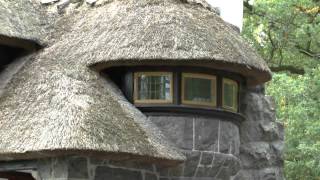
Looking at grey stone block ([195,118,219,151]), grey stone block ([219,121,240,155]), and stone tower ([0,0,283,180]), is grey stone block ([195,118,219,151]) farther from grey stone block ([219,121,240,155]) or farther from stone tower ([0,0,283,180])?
grey stone block ([219,121,240,155])

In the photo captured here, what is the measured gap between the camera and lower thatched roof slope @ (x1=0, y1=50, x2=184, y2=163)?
752cm

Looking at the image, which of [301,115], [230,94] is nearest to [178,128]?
[230,94]

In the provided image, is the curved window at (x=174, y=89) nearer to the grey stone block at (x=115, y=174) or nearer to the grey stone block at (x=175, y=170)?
the grey stone block at (x=175, y=170)

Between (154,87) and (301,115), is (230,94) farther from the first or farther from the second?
(301,115)

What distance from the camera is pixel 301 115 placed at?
14.3 m

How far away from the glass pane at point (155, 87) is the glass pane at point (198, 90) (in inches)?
9.3

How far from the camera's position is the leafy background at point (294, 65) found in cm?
1430

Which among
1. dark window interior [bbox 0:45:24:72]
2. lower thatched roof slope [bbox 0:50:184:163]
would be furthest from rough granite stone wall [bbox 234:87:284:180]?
dark window interior [bbox 0:45:24:72]

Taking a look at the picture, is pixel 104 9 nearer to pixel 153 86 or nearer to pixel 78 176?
pixel 153 86

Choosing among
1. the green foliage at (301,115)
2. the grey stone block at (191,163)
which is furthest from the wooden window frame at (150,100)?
the green foliage at (301,115)

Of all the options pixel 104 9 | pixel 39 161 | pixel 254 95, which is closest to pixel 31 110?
pixel 39 161

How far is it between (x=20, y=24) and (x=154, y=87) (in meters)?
2.14

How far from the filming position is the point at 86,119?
777 centimetres

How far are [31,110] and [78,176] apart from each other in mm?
987
